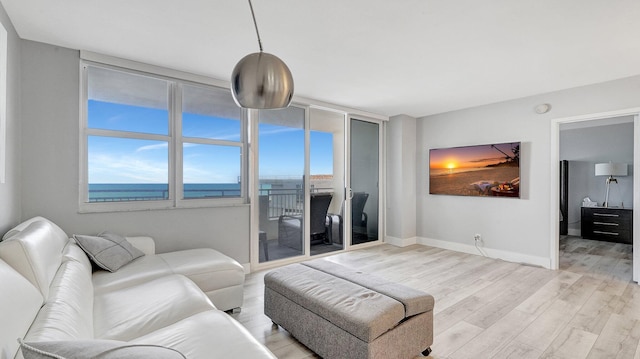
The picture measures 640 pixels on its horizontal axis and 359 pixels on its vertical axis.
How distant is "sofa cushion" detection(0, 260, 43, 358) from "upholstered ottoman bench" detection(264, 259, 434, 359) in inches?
54.1

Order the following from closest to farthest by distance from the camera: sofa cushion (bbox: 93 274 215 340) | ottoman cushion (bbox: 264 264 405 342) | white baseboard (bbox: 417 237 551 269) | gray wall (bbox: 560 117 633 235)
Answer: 1. sofa cushion (bbox: 93 274 215 340)
2. ottoman cushion (bbox: 264 264 405 342)
3. white baseboard (bbox: 417 237 551 269)
4. gray wall (bbox: 560 117 633 235)

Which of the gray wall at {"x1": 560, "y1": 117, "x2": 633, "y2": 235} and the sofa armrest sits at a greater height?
the gray wall at {"x1": 560, "y1": 117, "x2": 633, "y2": 235}

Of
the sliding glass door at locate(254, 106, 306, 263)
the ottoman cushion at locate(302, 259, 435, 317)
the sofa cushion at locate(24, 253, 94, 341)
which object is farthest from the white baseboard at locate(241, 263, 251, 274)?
the sofa cushion at locate(24, 253, 94, 341)

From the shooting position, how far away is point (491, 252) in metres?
4.54

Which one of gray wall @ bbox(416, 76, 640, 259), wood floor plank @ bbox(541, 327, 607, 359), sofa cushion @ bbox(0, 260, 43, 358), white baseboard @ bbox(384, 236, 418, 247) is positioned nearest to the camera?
sofa cushion @ bbox(0, 260, 43, 358)

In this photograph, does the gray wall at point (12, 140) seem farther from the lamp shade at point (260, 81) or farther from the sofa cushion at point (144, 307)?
the lamp shade at point (260, 81)

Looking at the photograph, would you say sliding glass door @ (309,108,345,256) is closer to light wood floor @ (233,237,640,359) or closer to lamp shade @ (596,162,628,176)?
light wood floor @ (233,237,640,359)

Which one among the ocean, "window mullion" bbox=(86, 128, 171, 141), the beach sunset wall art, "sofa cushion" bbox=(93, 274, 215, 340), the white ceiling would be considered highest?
the white ceiling

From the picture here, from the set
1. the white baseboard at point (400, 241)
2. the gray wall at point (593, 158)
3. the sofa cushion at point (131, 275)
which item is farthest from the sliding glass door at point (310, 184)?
the gray wall at point (593, 158)

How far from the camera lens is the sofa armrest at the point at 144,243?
2801 millimetres

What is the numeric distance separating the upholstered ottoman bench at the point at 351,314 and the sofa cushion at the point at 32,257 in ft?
4.42

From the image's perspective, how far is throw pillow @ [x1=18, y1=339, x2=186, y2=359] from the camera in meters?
0.75

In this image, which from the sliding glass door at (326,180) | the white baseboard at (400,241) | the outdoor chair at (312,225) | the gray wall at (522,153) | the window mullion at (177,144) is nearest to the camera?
the window mullion at (177,144)

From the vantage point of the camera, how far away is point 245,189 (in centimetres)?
375
